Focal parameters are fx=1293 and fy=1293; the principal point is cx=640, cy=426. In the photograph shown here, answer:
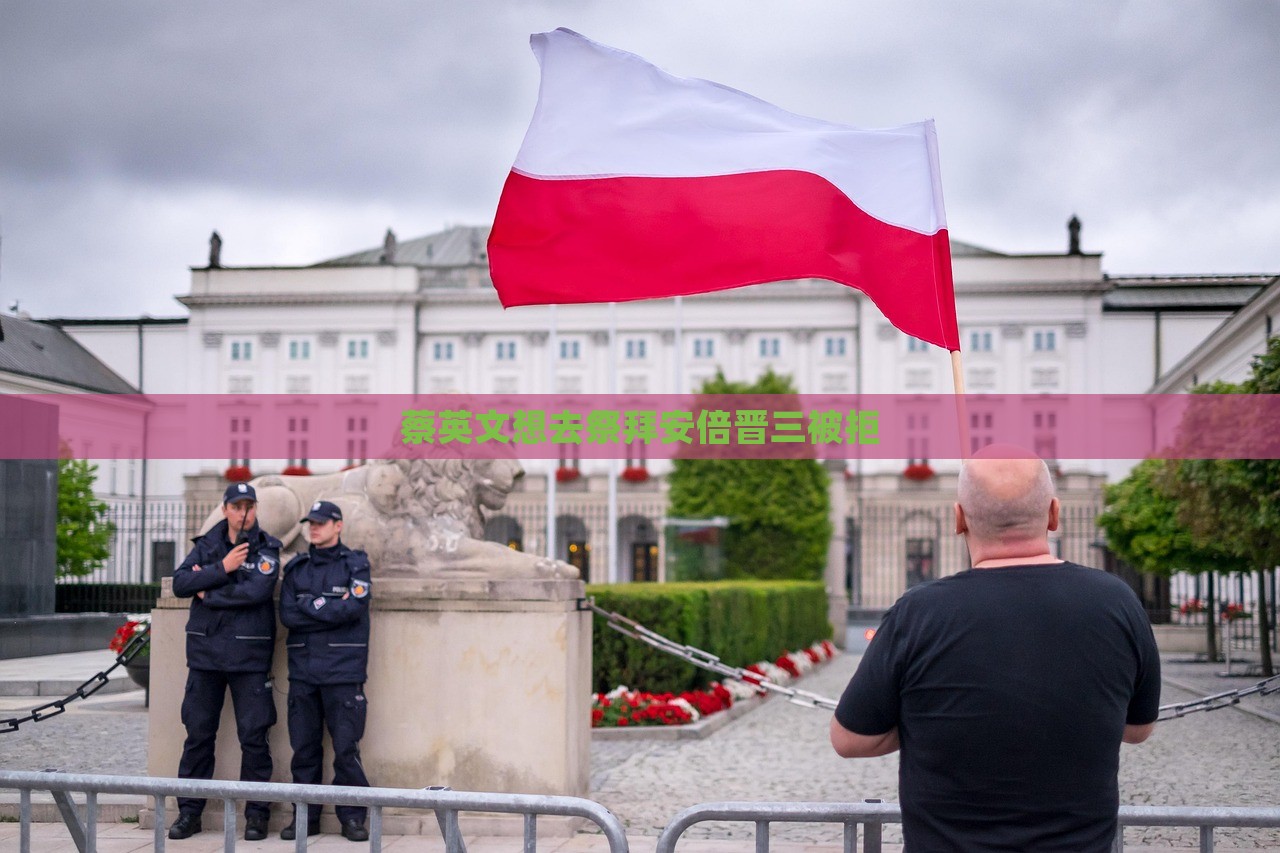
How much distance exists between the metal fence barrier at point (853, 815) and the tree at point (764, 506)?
2742cm

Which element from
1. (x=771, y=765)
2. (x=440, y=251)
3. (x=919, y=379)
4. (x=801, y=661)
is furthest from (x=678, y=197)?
(x=440, y=251)

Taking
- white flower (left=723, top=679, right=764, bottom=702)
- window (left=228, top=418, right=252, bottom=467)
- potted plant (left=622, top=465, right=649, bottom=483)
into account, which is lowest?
white flower (left=723, top=679, right=764, bottom=702)

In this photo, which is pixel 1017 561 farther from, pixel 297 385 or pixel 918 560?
pixel 297 385

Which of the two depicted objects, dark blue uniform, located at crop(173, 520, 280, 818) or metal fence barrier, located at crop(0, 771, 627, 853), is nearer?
metal fence barrier, located at crop(0, 771, 627, 853)

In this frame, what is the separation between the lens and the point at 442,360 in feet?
221

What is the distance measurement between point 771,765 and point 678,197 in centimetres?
668

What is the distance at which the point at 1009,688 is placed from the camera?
2816mm

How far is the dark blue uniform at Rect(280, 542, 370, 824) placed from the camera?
674 centimetres

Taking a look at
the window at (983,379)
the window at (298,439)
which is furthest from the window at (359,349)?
the window at (983,379)

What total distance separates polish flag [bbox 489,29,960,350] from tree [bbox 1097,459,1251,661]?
1701 centimetres

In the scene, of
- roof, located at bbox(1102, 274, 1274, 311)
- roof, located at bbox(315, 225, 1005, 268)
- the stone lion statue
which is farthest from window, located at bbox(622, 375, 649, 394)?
the stone lion statue

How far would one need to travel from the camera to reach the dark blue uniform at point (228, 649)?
6770mm

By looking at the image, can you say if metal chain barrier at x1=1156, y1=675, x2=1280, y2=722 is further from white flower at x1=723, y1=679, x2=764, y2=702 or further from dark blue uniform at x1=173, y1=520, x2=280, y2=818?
white flower at x1=723, y1=679, x2=764, y2=702

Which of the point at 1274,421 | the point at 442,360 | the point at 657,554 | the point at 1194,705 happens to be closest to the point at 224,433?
the point at 442,360
